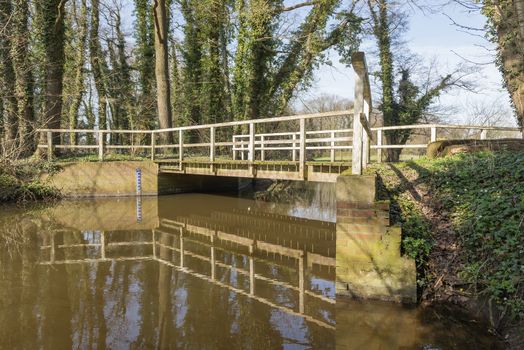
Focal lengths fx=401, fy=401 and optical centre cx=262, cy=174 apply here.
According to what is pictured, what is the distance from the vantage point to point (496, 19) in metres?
9.70

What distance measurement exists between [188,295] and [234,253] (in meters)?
2.05

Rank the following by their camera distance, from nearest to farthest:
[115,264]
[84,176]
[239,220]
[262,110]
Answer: [115,264] < [239,220] < [84,176] < [262,110]

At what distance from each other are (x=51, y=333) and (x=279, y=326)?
2.04 metres

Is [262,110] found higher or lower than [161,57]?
lower

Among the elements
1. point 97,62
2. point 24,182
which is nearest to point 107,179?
point 24,182

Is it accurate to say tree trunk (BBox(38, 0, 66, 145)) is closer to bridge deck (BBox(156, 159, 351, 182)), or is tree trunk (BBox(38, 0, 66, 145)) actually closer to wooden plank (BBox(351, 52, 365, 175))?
bridge deck (BBox(156, 159, 351, 182))

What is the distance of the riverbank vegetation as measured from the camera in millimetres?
3783

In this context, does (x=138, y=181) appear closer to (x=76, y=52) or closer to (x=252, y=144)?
(x=252, y=144)

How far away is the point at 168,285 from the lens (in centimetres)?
488

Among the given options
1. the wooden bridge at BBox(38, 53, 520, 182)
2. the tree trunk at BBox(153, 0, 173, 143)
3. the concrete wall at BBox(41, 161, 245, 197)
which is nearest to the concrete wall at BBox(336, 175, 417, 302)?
the wooden bridge at BBox(38, 53, 520, 182)

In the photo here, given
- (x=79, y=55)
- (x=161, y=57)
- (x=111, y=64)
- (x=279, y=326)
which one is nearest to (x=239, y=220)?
(x=279, y=326)

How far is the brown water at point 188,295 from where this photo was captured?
3523mm

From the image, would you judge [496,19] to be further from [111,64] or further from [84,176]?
[111,64]

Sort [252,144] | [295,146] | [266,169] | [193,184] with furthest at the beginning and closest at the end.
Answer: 1. [193,184]
2. [295,146]
3. [266,169]
4. [252,144]
